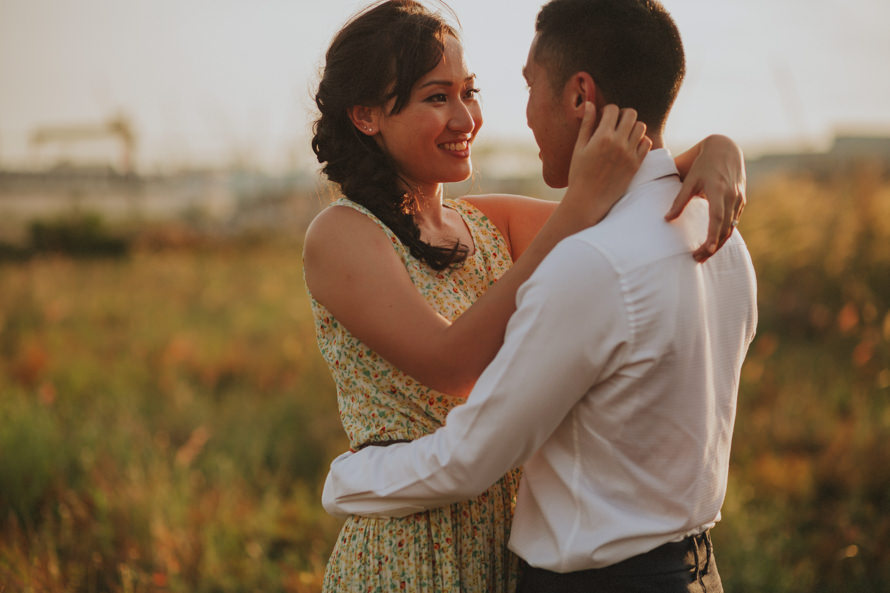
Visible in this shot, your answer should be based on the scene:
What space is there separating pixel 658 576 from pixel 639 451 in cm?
28

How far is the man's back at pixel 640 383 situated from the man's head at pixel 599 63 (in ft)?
0.52

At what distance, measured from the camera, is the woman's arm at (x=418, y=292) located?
164cm

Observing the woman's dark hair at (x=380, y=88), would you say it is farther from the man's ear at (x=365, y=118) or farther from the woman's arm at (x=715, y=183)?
the woman's arm at (x=715, y=183)

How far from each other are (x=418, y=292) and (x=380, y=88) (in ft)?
1.94

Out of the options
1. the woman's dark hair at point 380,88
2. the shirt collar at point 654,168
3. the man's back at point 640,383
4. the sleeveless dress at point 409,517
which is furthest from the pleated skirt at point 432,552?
the shirt collar at point 654,168

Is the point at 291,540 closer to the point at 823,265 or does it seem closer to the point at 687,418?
the point at 687,418

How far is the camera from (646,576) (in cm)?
159

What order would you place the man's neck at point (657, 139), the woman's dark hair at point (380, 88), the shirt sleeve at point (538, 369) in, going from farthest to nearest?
the woman's dark hair at point (380, 88) < the man's neck at point (657, 139) < the shirt sleeve at point (538, 369)

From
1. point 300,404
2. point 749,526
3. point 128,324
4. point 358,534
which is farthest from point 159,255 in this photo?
point 358,534

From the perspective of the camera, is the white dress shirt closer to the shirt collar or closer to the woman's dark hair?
the shirt collar

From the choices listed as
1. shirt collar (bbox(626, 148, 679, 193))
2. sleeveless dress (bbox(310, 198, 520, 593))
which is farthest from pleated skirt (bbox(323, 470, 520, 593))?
shirt collar (bbox(626, 148, 679, 193))

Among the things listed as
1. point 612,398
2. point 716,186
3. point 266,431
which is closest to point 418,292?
point 612,398

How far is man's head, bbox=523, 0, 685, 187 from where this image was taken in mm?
1680

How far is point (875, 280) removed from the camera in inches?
273
